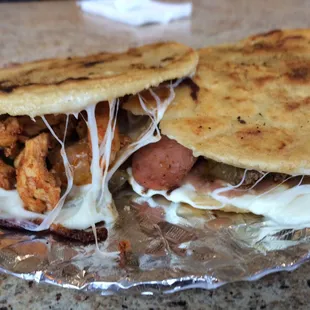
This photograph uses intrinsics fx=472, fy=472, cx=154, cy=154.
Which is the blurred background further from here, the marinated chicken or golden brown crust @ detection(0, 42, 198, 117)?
the marinated chicken

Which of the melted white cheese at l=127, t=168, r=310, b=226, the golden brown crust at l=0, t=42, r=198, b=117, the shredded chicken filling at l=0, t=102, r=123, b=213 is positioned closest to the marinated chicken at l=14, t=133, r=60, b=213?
the shredded chicken filling at l=0, t=102, r=123, b=213

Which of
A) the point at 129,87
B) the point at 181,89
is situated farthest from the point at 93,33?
the point at 129,87

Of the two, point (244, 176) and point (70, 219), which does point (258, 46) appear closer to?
point (244, 176)

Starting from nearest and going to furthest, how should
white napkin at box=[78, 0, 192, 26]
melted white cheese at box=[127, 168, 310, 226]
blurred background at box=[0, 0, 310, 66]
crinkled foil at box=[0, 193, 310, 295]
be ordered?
crinkled foil at box=[0, 193, 310, 295]
melted white cheese at box=[127, 168, 310, 226]
blurred background at box=[0, 0, 310, 66]
white napkin at box=[78, 0, 192, 26]

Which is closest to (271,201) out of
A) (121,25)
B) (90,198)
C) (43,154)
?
(90,198)

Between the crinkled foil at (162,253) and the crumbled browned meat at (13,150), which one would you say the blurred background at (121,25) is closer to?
the crumbled browned meat at (13,150)

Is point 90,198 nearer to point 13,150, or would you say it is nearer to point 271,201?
point 13,150
